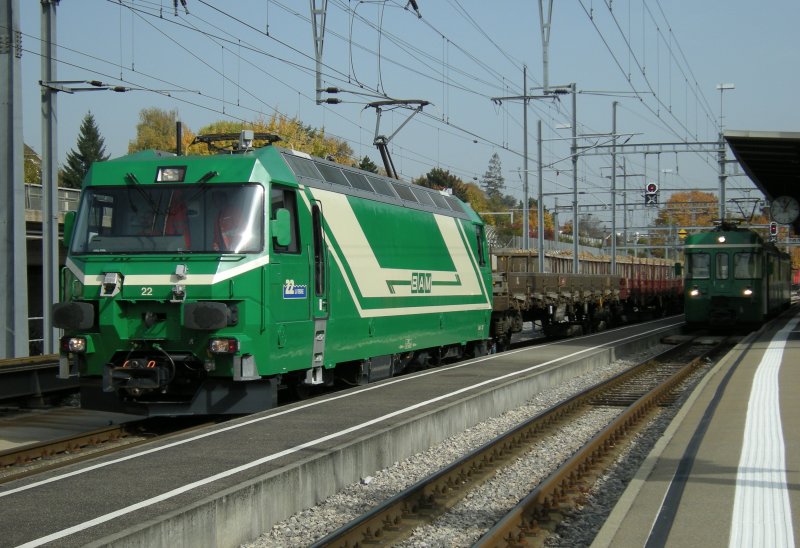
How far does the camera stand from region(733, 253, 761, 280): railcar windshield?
29453mm

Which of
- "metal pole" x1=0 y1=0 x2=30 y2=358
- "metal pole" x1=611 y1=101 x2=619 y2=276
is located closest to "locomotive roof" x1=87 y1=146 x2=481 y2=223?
"metal pole" x1=0 y1=0 x2=30 y2=358

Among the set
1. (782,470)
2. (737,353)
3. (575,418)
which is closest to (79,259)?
(575,418)

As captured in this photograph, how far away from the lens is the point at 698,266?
99.1ft

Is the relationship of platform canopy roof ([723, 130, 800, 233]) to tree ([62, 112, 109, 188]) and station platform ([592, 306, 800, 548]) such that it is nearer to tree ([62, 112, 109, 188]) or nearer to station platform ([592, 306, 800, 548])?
station platform ([592, 306, 800, 548])

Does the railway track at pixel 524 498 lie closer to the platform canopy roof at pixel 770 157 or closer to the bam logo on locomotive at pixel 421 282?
the bam logo on locomotive at pixel 421 282

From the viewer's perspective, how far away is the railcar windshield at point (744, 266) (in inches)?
1160

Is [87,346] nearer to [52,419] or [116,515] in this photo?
[52,419]

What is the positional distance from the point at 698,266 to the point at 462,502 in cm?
2361

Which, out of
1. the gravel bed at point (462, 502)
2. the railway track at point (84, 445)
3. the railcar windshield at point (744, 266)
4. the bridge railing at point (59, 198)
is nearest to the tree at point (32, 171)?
the bridge railing at point (59, 198)

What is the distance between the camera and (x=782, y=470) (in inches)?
322

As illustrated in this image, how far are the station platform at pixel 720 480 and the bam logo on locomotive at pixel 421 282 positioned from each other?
498 centimetres

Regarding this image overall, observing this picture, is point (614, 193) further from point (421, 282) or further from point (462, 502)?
point (462, 502)

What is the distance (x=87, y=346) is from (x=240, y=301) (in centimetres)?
191

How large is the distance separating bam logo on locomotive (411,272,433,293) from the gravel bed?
328cm
